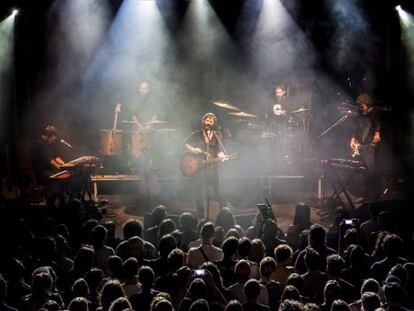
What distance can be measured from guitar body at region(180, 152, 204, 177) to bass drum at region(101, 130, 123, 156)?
4.00 metres

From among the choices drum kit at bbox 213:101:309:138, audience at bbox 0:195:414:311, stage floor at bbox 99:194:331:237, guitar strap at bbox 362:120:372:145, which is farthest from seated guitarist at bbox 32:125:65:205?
guitar strap at bbox 362:120:372:145

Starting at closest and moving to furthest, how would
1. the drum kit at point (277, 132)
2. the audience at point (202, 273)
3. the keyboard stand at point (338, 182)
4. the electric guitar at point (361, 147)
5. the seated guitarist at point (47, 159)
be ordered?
the audience at point (202, 273), the keyboard stand at point (338, 182), the seated guitarist at point (47, 159), the electric guitar at point (361, 147), the drum kit at point (277, 132)

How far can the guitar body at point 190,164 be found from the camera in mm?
10414

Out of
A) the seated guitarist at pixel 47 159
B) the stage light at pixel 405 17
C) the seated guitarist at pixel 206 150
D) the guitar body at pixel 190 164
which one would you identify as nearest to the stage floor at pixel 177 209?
the seated guitarist at pixel 206 150

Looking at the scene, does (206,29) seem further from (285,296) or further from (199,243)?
(285,296)

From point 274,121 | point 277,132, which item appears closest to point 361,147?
point 277,132

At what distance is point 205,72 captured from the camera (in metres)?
16.4

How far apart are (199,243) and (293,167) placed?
26.5 feet

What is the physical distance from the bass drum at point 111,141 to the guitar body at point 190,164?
4.00 m

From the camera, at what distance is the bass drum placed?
13969mm

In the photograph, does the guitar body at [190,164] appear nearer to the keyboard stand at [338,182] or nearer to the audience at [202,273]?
the keyboard stand at [338,182]

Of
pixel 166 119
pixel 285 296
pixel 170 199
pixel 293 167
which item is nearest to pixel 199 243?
pixel 285 296

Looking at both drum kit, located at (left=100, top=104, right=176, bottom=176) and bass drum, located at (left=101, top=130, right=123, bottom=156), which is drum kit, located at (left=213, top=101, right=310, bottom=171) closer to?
drum kit, located at (left=100, top=104, right=176, bottom=176)

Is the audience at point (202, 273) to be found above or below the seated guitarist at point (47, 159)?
below
